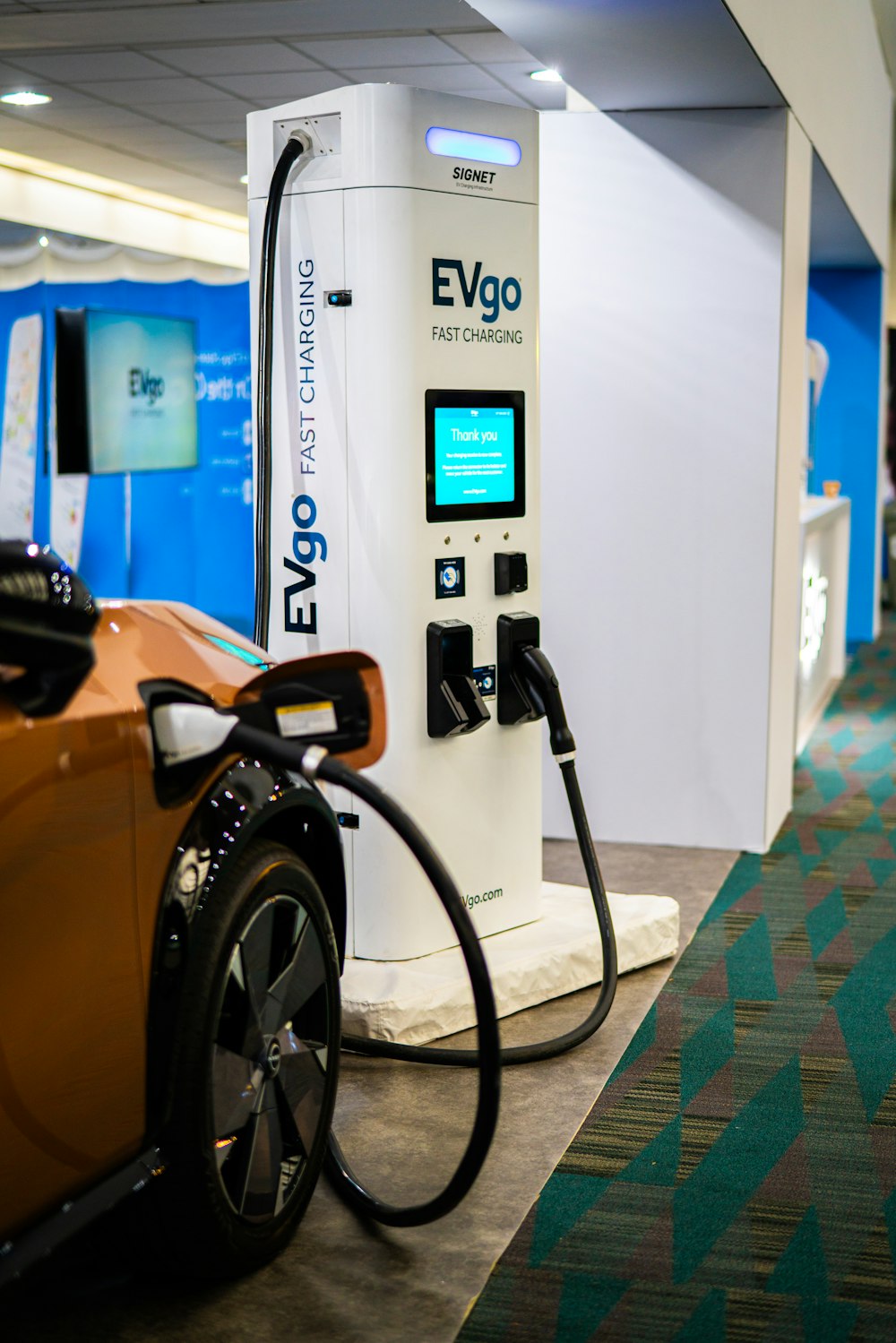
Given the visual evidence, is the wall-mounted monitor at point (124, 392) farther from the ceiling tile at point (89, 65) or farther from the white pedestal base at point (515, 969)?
the white pedestal base at point (515, 969)

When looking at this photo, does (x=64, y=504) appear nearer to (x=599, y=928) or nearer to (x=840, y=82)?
(x=840, y=82)

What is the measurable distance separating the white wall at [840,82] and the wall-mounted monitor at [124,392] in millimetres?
3932

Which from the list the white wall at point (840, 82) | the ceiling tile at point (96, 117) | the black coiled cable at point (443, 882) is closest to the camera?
the black coiled cable at point (443, 882)

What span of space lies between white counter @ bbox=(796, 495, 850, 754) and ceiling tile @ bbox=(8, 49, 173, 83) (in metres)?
2.96

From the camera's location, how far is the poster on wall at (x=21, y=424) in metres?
7.52

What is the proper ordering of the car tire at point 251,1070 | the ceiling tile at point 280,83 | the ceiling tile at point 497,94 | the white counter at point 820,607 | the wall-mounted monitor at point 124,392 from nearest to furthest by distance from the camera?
the car tire at point 251,1070 → the ceiling tile at point 280,83 → the ceiling tile at point 497,94 → the white counter at point 820,607 → the wall-mounted monitor at point 124,392

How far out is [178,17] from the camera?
4.57 m

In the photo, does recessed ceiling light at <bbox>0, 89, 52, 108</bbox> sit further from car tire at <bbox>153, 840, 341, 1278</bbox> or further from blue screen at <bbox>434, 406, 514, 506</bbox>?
car tire at <bbox>153, 840, 341, 1278</bbox>

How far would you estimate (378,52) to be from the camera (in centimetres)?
507

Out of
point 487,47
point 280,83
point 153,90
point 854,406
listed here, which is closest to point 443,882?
point 487,47

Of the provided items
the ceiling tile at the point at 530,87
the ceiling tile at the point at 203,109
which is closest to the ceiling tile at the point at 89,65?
the ceiling tile at the point at 203,109

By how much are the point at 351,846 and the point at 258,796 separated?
114 centimetres

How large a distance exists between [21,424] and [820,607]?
4215 millimetres

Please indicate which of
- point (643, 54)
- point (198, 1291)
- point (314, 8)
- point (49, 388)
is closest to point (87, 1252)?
point (198, 1291)
